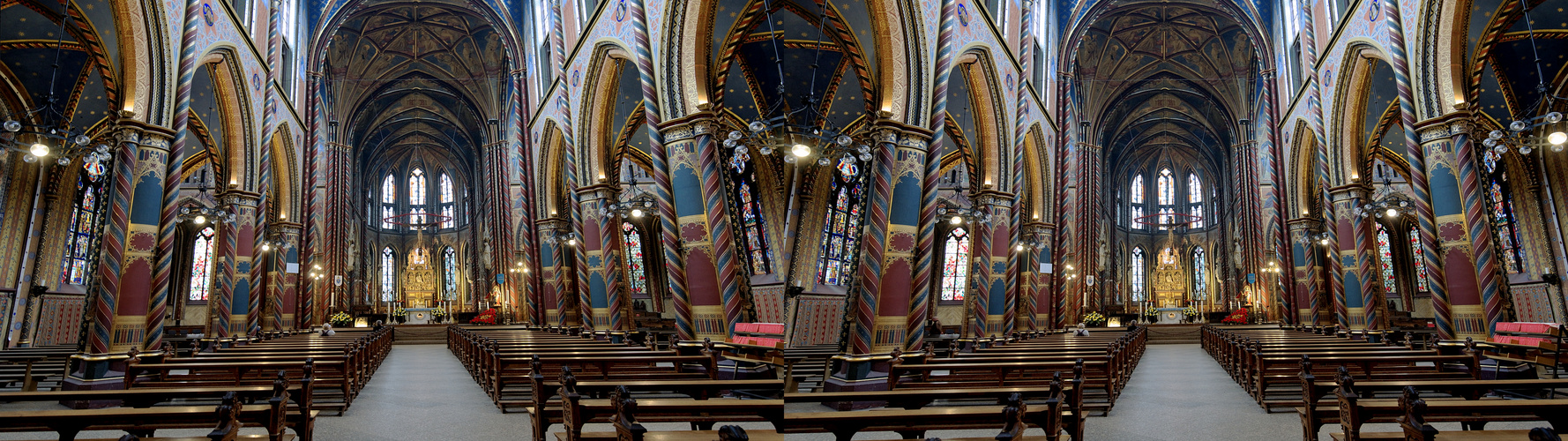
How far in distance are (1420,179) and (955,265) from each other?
20.1 metres

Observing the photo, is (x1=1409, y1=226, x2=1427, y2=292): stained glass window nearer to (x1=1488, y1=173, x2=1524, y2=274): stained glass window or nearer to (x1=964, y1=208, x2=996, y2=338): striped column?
(x1=1488, y1=173, x2=1524, y2=274): stained glass window

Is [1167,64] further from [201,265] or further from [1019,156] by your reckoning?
[201,265]

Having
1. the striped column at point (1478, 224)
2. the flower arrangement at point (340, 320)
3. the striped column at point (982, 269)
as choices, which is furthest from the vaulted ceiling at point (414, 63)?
the striped column at point (1478, 224)

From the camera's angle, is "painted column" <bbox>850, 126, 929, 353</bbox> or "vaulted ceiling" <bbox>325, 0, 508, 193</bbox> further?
"vaulted ceiling" <bbox>325, 0, 508, 193</bbox>

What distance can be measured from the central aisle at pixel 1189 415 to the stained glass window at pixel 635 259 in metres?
20.2

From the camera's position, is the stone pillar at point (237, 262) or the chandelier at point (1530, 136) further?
the stone pillar at point (237, 262)

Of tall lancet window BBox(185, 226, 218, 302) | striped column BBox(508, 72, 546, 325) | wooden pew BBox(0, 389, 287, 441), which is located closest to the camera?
wooden pew BBox(0, 389, 287, 441)

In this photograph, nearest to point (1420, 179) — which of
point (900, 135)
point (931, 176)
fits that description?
point (931, 176)

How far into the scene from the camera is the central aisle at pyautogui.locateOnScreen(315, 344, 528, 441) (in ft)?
27.6

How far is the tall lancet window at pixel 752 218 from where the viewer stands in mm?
19234

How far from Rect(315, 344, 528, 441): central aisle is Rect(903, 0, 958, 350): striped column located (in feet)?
18.8

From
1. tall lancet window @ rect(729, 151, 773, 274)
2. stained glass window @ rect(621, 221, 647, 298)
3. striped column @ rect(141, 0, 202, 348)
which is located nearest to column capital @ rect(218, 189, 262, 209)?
striped column @ rect(141, 0, 202, 348)

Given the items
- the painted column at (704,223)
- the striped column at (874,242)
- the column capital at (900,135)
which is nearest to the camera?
the striped column at (874,242)

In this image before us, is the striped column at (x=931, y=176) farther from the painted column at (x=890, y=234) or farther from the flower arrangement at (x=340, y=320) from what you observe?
the flower arrangement at (x=340, y=320)
